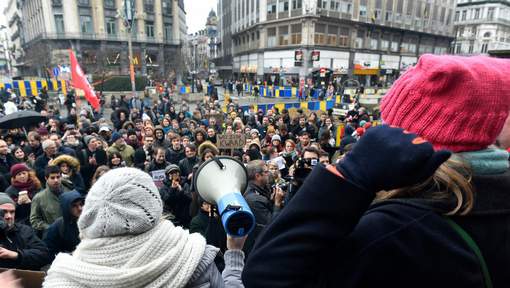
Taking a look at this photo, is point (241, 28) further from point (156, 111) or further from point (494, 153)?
point (494, 153)

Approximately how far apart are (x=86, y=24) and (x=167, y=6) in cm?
1247

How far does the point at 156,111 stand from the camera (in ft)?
50.0

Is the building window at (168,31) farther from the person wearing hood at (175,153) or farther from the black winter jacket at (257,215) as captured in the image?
the black winter jacket at (257,215)

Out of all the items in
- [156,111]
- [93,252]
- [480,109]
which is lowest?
[156,111]

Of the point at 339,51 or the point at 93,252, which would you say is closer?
the point at 93,252

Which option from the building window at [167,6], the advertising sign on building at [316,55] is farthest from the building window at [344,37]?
the building window at [167,6]

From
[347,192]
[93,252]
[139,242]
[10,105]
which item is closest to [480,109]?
[347,192]

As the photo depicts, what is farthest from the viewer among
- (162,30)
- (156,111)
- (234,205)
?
(162,30)

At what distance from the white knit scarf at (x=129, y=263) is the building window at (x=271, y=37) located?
132ft

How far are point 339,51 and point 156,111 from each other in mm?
29452

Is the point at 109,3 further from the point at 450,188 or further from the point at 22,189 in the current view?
the point at 450,188

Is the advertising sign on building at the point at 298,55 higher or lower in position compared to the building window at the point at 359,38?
lower

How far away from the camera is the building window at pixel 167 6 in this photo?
1883 inches

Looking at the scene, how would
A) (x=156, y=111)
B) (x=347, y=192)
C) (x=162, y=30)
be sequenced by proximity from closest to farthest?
1. (x=347, y=192)
2. (x=156, y=111)
3. (x=162, y=30)
